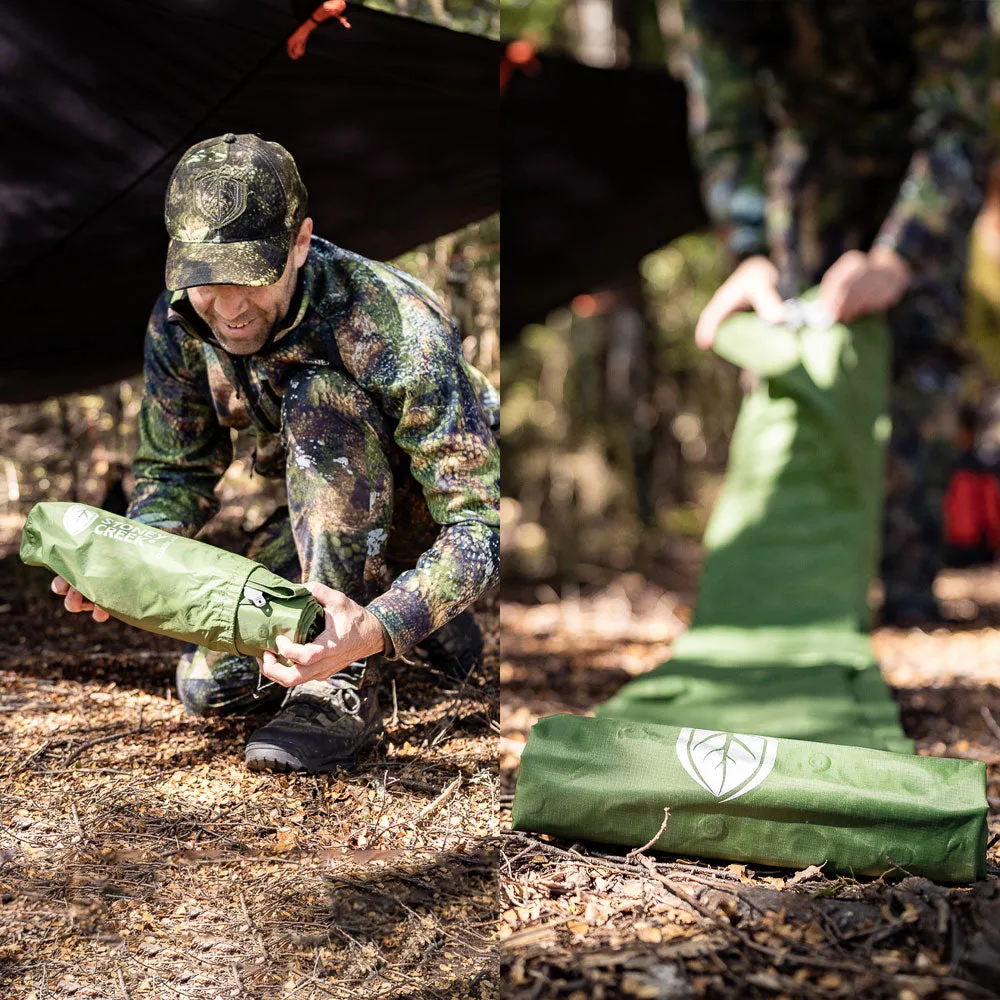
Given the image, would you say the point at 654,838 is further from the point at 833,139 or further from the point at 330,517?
the point at 833,139

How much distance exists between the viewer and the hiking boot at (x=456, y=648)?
1562 millimetres

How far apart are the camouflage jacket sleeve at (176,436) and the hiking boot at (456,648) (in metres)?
0.35

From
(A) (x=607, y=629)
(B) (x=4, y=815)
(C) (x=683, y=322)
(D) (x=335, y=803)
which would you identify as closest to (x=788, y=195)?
(A) (x=607, y=629)

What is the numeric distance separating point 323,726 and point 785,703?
1281 millimetres

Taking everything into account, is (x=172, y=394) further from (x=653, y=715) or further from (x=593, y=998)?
(x=653, y=715)

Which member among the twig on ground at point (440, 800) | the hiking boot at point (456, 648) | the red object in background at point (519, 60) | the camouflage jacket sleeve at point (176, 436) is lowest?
the twig on ground at point (440, 800)

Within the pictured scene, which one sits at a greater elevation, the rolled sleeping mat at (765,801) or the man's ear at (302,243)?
the man's ear at (302,243)

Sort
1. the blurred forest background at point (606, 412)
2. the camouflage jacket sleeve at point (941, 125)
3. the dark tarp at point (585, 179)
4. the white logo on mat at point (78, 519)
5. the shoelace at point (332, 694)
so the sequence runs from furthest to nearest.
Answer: the blurred forest background at point (606, 412) < the dark tarp at point (585, 179) < the camouflage jacket sleeve at point (941, 125) < the shoelace at point (332, 694) < the white logo on mat at point (78, 519)

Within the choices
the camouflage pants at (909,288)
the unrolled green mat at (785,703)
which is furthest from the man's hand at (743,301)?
the camouflage pants at (909,288)

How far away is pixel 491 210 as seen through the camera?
1.61 metres

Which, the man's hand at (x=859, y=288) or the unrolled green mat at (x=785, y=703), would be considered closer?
the unrolled green mat at (x=785, y=703)

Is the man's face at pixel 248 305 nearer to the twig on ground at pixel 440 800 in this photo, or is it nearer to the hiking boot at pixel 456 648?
the hiking boot at pixel 456 648

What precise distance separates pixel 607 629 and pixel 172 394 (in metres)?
2.42

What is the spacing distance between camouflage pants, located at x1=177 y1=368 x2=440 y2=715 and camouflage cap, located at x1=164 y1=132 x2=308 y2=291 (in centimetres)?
21
